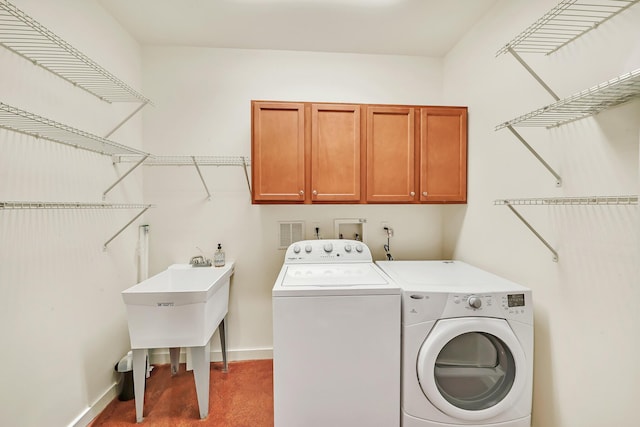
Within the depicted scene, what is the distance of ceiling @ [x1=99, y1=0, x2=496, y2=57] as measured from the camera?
5.61 ft

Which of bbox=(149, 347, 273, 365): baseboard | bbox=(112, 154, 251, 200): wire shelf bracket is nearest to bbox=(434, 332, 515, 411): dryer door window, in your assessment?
bbox=(149, 347, 273, 365): baseboard

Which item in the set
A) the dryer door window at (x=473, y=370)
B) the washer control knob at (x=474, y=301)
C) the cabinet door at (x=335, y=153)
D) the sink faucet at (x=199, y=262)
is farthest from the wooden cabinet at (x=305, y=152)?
the dryer door window at (x=473, y=370)

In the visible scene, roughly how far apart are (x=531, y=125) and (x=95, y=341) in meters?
2.93

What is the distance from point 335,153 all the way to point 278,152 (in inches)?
16.8

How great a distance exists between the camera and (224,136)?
7.19 feet

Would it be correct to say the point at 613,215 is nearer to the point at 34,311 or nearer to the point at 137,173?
the point at 34,311

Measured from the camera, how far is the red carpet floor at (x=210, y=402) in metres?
1.62

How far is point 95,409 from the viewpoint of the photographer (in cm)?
161

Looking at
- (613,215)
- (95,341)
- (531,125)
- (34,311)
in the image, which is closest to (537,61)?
(531,125)

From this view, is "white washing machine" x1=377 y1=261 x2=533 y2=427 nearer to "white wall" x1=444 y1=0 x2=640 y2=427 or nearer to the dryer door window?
the dryer door window

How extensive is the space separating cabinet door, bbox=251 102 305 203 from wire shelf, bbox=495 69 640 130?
4.18 feet

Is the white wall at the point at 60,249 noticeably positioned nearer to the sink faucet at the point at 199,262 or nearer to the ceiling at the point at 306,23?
the ceiling at the point at 306,23

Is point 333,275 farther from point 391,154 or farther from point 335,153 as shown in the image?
point 391,154

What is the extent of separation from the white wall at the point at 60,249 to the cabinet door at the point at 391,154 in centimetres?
188
